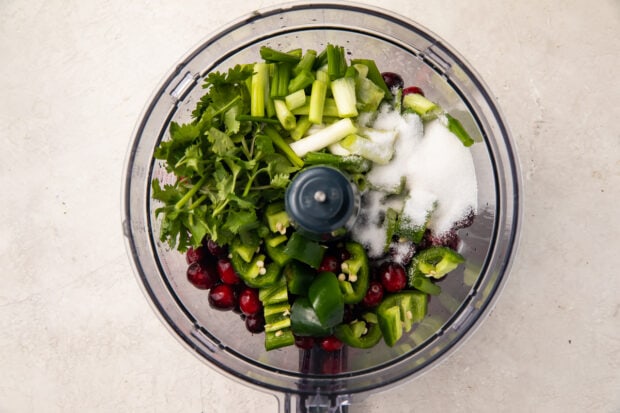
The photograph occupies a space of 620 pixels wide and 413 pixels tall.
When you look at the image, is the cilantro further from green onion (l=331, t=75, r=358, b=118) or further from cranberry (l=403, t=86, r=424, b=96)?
cranberry (l=403, t=86, r=424, b=96)

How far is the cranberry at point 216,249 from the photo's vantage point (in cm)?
114

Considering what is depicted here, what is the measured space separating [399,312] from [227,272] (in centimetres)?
36

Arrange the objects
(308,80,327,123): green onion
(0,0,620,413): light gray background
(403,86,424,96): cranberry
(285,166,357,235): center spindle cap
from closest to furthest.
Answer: (285,166,357,235): center spindle cap → (308,80,327,123): green onion → (403,86,424,96): cranberry → (0,0,620,413): light gray background

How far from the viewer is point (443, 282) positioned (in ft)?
4.01

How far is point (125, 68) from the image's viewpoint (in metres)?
1.47

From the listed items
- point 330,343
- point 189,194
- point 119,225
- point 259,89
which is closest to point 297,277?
point 330,343

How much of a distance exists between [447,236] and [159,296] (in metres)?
0.63

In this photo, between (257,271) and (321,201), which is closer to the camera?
(321,201)

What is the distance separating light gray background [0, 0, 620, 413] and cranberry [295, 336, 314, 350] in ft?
1.03

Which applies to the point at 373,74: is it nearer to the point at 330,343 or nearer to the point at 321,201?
the point at 321,201

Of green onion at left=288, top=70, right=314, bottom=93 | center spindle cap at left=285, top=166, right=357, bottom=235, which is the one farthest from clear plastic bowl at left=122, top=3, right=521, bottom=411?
center spindle cap at left=285, top=166, right=357, bottom=235

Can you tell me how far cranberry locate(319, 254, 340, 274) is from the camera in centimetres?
111

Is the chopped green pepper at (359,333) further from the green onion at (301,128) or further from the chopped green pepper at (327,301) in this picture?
Result: the green onion at (301,128)

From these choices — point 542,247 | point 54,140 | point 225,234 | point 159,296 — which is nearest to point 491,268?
point 542,247
